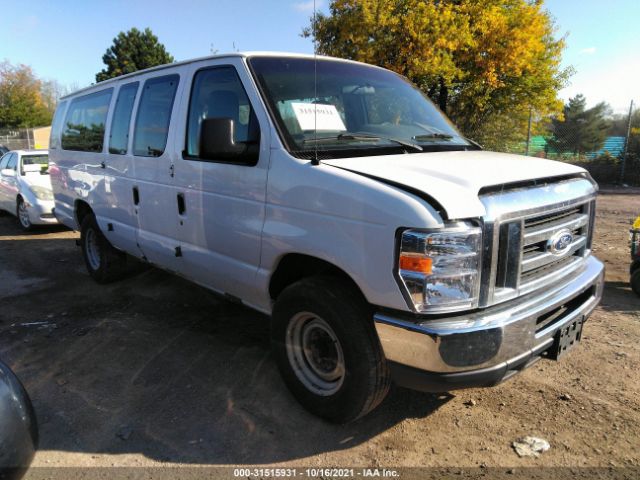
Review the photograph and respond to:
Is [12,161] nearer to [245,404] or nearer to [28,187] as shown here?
[28,187]

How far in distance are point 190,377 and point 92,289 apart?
278 cm

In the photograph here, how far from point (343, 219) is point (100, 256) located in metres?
4.22

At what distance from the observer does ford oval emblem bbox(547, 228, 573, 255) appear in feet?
8.61

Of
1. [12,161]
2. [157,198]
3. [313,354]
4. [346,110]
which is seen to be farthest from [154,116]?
[12,161]

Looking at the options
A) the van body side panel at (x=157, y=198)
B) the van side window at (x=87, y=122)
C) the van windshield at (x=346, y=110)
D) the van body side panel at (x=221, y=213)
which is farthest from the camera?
the van side window at (x=87, y=122)

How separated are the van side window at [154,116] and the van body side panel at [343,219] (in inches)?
60.2

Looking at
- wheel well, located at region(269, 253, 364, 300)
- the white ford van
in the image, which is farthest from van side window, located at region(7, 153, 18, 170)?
wheel well, located at region(269, 253, 364, 300)

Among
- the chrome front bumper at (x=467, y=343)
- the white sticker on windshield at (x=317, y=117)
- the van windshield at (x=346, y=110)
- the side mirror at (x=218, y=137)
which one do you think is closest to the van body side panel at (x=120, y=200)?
the side mirror at (x=218, y=137)

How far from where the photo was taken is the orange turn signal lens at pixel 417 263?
219 centimetres

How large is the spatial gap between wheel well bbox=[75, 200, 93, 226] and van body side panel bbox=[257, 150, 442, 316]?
12.2 ft

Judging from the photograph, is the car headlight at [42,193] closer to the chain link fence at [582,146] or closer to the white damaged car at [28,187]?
the white damaged car at [28,187]

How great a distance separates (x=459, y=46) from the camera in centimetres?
1380

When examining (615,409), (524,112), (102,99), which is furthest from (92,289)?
(524,112)

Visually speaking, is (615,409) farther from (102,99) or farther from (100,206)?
(102,99)
